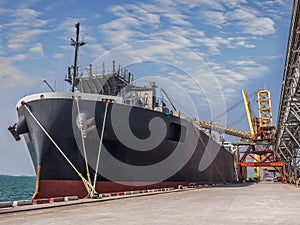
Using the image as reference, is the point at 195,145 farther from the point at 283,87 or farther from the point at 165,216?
the point at 165,216

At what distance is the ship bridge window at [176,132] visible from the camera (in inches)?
870

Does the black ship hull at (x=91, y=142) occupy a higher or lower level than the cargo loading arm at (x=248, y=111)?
lower

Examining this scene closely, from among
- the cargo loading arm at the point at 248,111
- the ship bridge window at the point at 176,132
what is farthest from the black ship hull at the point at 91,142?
the cargo loading arm at the point at 248,111

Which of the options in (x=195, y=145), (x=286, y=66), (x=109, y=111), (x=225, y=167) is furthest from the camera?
(x=225, y=167)

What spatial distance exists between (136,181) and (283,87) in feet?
35.1

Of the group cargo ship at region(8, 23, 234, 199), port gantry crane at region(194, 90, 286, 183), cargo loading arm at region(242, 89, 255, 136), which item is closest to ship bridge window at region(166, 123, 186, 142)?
cargo ship at region(8, 23, 234, 199)

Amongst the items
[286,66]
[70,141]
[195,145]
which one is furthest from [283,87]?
[70,141]

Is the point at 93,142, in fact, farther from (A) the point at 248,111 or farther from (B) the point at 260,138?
(A) the point at 248,111

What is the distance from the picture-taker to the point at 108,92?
23719 mm

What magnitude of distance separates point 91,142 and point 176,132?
747cm

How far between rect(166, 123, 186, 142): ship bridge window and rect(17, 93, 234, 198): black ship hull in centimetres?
108

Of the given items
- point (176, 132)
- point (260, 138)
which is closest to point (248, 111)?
point (260, 138)

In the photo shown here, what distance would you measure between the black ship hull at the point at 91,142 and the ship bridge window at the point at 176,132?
108 cm

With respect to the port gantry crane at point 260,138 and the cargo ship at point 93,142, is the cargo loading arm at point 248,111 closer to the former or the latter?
the port gantry crane at point 260,138
